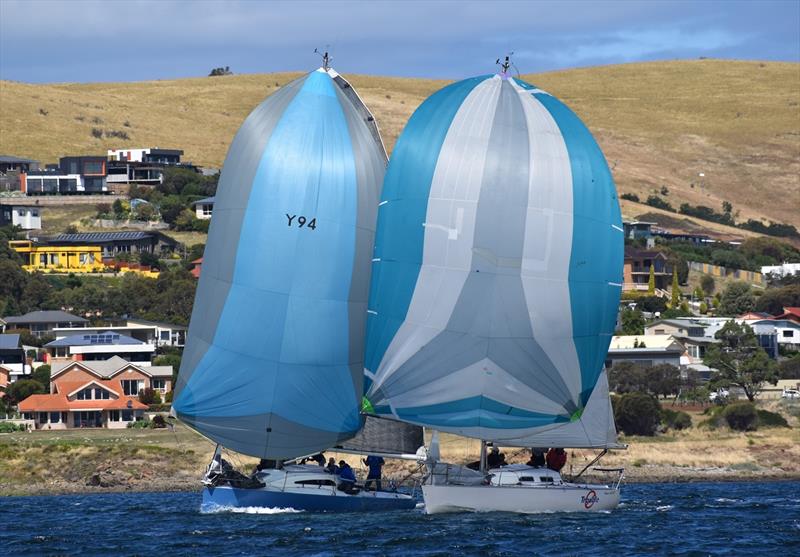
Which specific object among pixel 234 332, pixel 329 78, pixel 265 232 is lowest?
pixel 234 332

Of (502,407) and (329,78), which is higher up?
(329,78)

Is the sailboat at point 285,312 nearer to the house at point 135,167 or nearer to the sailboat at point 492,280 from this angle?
the sailboat at point 492,280

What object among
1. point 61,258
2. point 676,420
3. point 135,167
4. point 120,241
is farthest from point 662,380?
point 135,167

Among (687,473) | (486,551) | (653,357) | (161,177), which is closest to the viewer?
(486,551)

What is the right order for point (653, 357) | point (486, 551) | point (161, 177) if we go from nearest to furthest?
1. point (486, 551)
2. point (653, 357)
3. point (161, 177)

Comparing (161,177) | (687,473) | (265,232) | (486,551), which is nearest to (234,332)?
(265,232)

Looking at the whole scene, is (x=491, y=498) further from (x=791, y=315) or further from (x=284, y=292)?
(x=791, y=315)

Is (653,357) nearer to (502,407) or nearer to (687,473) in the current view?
(687,473)

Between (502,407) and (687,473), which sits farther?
(687,473)
